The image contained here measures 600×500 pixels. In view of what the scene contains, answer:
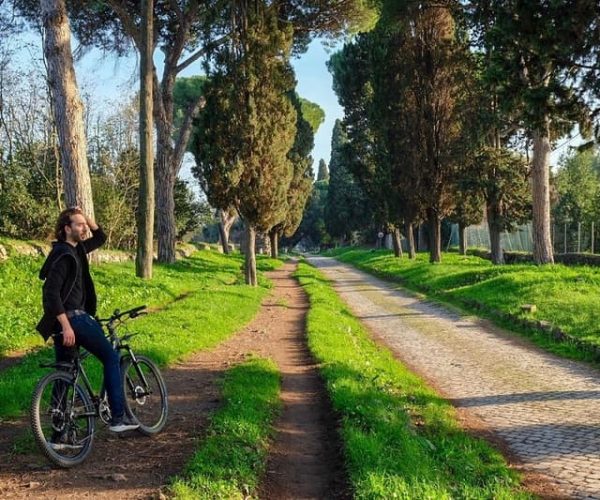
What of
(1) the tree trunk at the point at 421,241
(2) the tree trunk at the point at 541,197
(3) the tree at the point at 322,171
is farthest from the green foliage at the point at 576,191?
(3) the tree at the point at 322,171

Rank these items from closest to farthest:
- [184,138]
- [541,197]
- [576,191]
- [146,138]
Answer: [146,138] < [541,197] < [184,138] < [576,191]

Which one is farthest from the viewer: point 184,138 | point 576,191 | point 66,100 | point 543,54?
point 576,191

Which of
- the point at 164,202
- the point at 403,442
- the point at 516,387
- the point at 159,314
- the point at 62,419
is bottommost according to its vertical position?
the point at 516,387

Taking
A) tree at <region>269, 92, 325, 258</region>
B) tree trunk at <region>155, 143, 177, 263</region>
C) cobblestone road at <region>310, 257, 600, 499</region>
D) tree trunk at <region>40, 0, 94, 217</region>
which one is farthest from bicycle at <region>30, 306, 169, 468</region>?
tree at <region>269, 92, 325, 258</region>

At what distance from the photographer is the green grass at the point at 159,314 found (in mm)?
7059

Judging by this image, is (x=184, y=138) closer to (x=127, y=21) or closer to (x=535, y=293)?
(x=127, y=21)

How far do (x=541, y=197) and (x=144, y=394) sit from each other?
55.1 ft

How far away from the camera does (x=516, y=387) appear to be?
7.84m

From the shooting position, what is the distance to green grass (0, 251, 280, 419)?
23.2 ft

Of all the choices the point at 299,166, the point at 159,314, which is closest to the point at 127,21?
the point at 159,314

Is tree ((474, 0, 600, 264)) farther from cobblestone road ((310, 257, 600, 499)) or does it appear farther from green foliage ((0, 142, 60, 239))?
green foliage ((0, 142, 60, 239))

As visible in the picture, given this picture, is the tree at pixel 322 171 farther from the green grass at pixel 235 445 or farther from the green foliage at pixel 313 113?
the green grass at pixel 235 445

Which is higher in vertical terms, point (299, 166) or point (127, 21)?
point (127, 21)

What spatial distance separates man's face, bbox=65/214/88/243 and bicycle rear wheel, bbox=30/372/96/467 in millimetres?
1159
